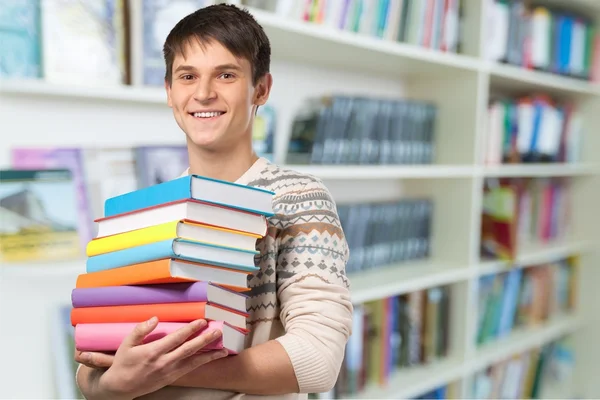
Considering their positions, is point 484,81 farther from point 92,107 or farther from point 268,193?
point 268,193

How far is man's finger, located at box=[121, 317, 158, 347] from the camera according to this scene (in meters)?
0.64

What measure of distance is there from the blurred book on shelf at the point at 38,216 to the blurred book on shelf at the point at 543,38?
→ 165cm

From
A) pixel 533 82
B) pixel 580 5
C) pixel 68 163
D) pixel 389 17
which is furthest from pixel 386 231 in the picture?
pixel 580 5

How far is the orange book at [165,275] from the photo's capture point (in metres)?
0.65

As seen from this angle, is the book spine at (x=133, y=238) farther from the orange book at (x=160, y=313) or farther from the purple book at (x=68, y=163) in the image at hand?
A: the purple book at (x=68, y=163)

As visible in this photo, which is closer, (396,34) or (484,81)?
(396,34)

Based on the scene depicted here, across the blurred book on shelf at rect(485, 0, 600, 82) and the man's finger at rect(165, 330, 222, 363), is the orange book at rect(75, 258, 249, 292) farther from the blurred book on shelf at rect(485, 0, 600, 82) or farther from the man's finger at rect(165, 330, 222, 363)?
the blurred book on shelf at rect(485, 0, 600, 82)

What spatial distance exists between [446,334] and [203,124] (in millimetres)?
1694

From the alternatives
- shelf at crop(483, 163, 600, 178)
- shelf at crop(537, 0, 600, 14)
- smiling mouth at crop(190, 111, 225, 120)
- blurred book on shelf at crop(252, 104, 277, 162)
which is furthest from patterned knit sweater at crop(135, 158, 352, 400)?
shelf at crop(537, 0, 600, 14)

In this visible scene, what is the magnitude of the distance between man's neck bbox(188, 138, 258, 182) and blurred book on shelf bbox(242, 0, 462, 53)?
2.62 feet

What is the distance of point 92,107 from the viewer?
1437mm

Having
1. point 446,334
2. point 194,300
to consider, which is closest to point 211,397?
point 194,300

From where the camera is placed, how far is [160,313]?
2.19 ft

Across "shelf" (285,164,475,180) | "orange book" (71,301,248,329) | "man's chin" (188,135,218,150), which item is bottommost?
"orange book" (71,301,248,329)
